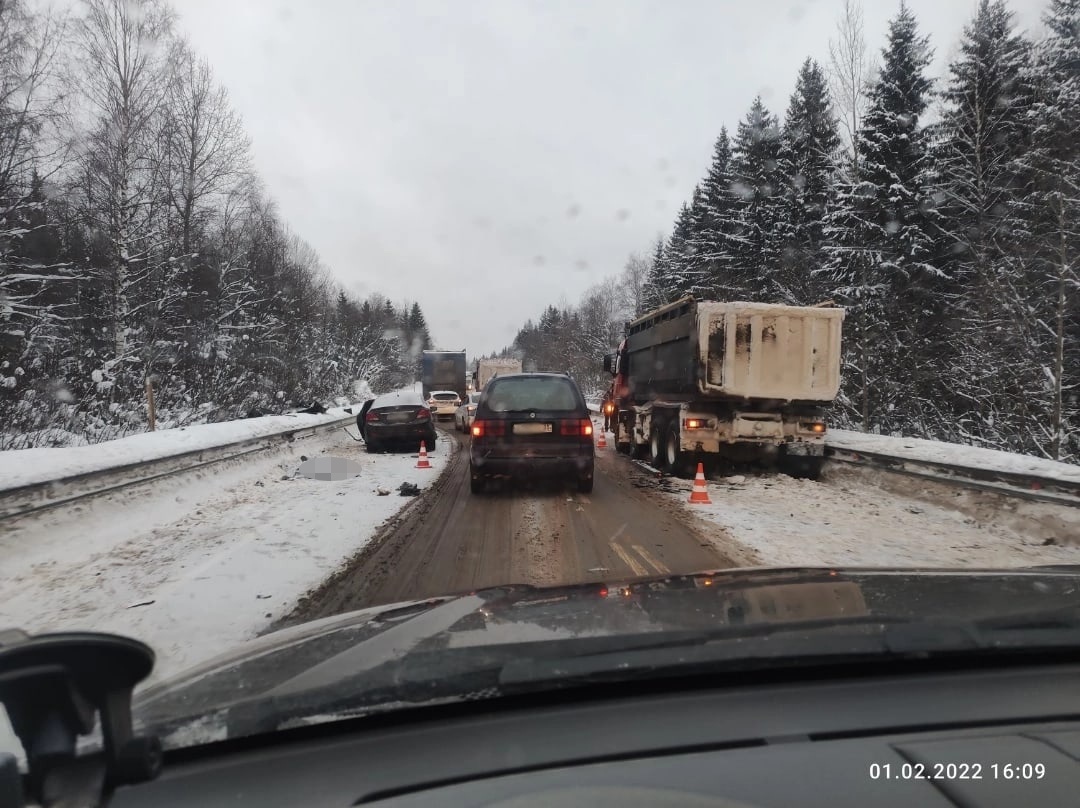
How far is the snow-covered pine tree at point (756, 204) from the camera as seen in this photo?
29.8m

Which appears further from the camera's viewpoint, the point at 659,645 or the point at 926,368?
the point at 926,368

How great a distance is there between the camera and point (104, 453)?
839cm

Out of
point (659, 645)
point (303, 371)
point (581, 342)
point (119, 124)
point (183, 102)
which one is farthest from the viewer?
point (581, 342)

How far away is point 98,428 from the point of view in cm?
1470

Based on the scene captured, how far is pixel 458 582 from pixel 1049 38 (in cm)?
2260

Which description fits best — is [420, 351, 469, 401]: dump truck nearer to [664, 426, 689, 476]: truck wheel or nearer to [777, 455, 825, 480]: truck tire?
[664, 426, 689, 476]: truck wheel

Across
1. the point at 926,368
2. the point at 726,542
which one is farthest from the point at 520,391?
the point at 926,368

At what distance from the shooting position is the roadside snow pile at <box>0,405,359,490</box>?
6840mm

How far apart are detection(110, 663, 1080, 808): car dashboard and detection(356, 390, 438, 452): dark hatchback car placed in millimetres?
13698

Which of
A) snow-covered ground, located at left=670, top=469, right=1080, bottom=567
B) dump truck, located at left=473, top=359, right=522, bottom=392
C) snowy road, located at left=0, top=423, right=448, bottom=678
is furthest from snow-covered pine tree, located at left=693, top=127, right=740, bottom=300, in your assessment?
snowy road, located at left=0, top=423, right=448, bottom=678

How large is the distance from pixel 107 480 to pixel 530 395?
17.7 feet

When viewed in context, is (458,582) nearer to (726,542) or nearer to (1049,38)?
(726,542)

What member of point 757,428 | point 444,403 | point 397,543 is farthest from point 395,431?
point 444,403

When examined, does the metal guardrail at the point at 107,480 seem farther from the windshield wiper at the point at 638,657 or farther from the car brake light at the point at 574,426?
the windshield wiper at the point at 638,657
